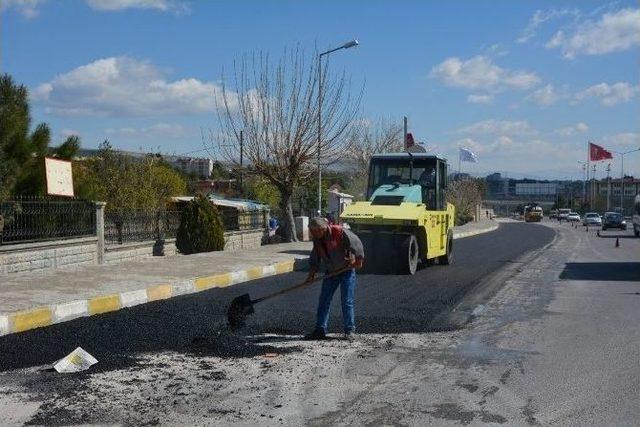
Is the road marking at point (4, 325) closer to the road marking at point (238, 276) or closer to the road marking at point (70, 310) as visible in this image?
the road marking at point (70, 310)

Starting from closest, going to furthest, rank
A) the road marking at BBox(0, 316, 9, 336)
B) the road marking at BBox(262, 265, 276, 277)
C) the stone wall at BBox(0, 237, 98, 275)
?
the road marking at BBox(0, 316, 9, 336), the stone wall at BBox(0, 237, 98, 275), the road marking at BBox(262, 265, 276, 277)

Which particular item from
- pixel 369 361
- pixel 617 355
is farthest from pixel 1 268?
pixel 617 355

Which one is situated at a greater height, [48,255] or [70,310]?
[48,255]

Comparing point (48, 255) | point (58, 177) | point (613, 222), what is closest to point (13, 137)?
point (58, 177)

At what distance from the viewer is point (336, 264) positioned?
28.4 feet

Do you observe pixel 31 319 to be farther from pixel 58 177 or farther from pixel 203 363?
pixel 58 177

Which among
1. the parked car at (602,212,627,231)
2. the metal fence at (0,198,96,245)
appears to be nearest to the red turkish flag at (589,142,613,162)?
the parked car at (602,212,627,231)

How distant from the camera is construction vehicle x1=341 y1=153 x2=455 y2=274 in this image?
16469 millimetres

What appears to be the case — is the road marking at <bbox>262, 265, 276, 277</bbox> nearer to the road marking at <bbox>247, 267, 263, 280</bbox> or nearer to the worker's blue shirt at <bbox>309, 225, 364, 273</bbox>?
the road marking at <bbox>247, 267, 263, 280</bbox>

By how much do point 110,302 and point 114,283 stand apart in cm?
194

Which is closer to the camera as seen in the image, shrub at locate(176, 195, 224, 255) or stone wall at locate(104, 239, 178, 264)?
stone wall at locate(104, 239, 178, 264)

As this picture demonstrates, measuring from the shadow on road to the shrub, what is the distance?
32.6ft

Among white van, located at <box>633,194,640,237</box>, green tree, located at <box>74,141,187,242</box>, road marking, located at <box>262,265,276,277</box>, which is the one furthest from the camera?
white van, located at <box>633,194,640,237</box>

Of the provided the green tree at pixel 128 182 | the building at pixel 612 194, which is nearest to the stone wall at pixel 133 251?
the green tree at pixel 128 182
